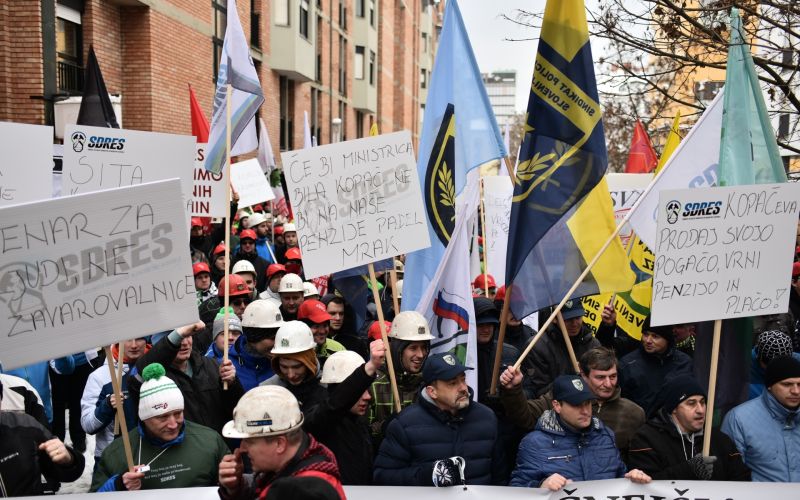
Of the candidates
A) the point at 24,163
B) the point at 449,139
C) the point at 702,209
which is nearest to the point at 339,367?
the point at 702,209

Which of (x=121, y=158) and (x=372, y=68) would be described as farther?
(x=372, y=68)

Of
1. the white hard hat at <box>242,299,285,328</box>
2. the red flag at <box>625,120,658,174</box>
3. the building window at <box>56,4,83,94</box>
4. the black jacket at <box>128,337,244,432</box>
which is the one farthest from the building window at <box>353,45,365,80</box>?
the black jacket at <box>128,337,244,432</box>

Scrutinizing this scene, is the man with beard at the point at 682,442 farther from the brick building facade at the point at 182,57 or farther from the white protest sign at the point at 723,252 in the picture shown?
the brick building facade at the point at 182,57

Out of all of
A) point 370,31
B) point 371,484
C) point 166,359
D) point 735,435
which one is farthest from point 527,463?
point 370,31

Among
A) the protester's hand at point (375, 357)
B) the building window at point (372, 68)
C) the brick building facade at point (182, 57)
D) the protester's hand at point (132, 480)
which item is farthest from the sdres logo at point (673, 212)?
the building window at point (372, 68)

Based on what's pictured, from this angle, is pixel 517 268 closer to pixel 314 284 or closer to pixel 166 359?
pixel 166 359

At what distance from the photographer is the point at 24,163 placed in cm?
571

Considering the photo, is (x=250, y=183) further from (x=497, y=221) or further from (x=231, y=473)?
(x=231, y=473)

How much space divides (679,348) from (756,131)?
1.93 metres

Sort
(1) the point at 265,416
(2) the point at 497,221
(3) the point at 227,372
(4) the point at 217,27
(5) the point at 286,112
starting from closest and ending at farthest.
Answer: (1) the point at 265,416 → (3) the point at 227,372 → (2) the point at 497,221 → (4) the point at 217,27 → (5) the point at 286,112

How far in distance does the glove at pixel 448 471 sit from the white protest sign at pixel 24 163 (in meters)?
3.48

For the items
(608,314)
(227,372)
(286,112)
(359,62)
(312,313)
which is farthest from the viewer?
(359,62)

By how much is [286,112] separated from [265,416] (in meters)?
26.1

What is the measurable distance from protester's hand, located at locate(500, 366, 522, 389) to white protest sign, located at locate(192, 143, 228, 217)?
387 centimetres
